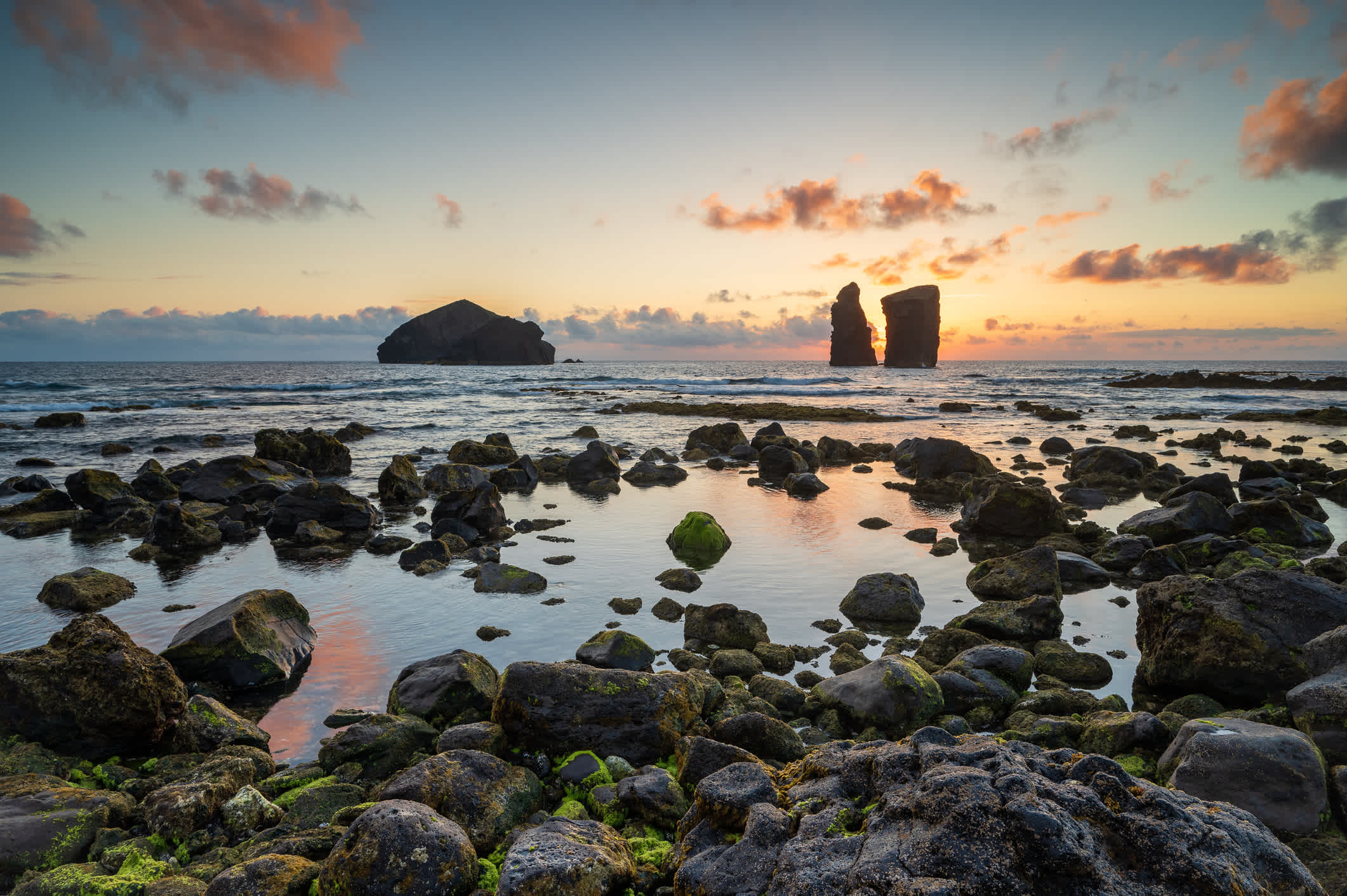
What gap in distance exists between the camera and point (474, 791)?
459 centimetres

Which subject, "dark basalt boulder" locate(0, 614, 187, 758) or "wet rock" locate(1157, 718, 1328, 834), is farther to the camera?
"dark basalt boulder" locate(0, 614, 187, 758)

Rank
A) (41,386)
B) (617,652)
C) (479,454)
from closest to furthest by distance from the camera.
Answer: (617,652)
(479,454)
(41,386)

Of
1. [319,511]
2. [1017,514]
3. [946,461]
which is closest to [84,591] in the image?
[319,511]

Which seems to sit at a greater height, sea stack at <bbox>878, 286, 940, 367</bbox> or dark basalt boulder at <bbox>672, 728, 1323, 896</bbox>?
sea stack at <bbox>878, 286, 940, 367</bbox>

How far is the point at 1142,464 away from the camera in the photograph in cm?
2012

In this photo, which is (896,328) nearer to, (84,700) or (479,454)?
(479,454)

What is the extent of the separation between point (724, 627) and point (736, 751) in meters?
3.12

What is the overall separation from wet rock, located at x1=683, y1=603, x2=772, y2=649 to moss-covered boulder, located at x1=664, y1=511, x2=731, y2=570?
3.14m

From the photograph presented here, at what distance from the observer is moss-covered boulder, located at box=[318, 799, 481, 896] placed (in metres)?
3.51

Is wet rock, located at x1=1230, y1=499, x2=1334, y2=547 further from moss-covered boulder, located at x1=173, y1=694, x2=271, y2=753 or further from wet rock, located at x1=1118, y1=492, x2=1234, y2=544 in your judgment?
moss-covered boulder, located at x1=173, y1=694, x2=271, y2=753

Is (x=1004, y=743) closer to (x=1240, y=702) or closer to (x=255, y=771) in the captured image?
(x=1240, y=702)

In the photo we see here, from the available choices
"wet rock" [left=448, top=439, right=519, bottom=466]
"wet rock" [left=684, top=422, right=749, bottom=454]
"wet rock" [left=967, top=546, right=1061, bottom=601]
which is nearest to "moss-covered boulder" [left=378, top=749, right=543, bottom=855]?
"wet rock" [left=967, top=546, right=1061, bottom=601]

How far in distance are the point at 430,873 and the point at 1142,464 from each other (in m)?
23.1

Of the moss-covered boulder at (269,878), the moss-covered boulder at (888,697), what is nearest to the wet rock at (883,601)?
the moss-covered boulder at (888,697)
